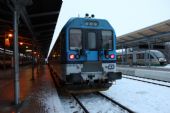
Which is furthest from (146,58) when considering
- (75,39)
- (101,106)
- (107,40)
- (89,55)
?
(101,106)

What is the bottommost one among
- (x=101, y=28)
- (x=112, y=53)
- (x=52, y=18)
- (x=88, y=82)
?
(x=88, y=82)

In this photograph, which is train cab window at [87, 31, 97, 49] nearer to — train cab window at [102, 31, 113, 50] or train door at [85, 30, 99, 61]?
train door at [85, 30, 99, 61]

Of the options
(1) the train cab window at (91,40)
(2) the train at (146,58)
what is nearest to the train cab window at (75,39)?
(1) the train cab window at (91,40)

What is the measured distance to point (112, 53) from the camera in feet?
34.8

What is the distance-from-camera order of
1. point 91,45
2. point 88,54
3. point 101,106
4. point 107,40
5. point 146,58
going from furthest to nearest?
point 146,58 → point 107,40 → point 91,45 → point 88,54 → point 101,106

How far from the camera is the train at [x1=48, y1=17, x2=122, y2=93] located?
991cm

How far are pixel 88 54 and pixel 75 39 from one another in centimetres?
77

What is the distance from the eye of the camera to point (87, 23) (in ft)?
34.0

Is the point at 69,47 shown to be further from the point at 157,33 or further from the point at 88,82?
the point at 157,33

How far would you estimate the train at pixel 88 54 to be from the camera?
9.91 metres

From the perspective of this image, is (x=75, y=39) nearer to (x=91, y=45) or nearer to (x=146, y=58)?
(x=91, y=45)

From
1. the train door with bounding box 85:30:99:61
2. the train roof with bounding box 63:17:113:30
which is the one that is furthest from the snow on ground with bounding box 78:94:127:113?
the train roof with bounding box 63:17:113:30

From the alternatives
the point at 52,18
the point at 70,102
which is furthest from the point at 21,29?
the point at 70,102

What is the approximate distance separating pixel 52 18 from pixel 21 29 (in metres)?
3.01
